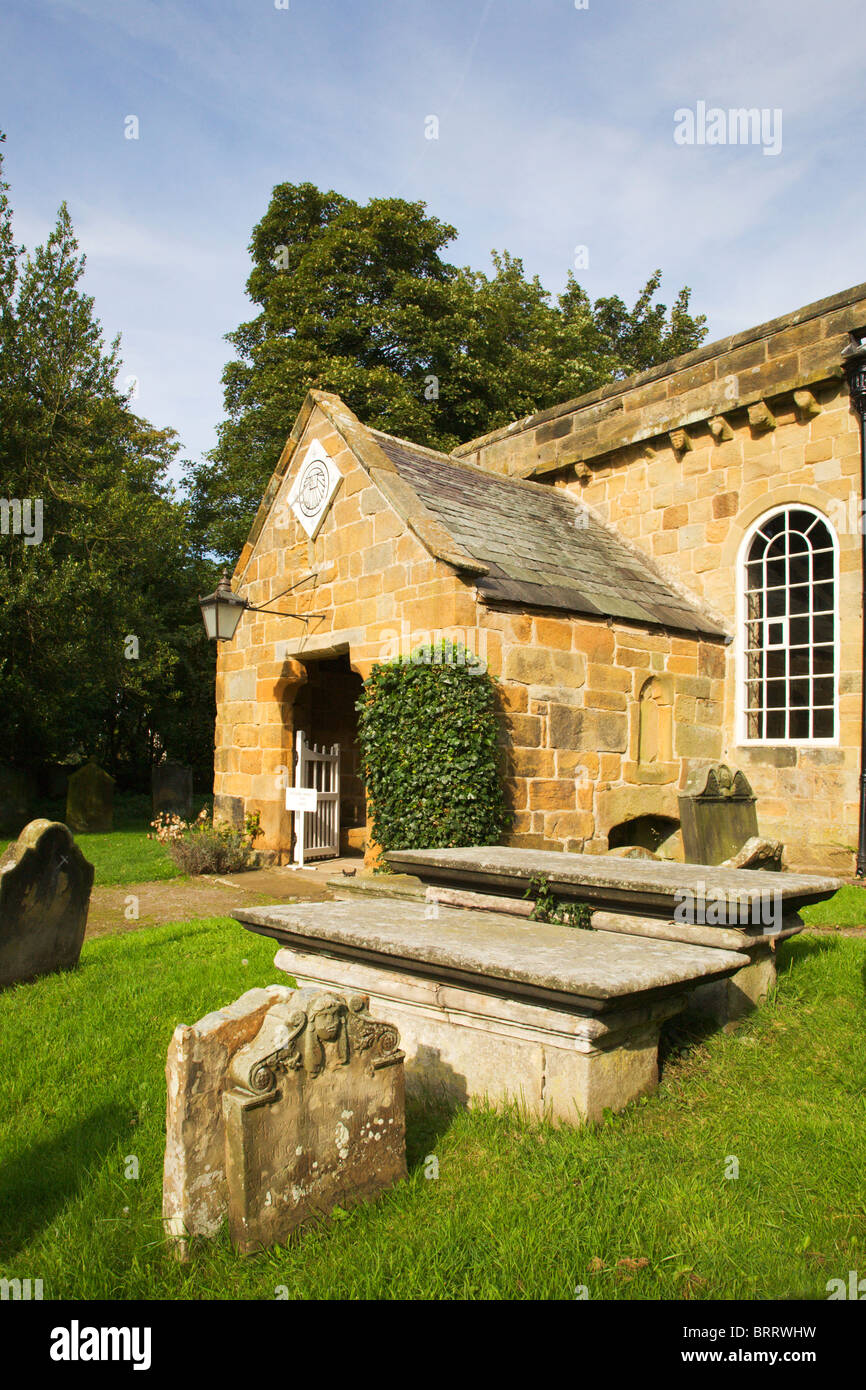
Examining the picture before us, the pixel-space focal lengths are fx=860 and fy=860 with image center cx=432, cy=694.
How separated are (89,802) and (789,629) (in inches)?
501

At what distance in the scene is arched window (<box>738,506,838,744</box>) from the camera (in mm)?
9695

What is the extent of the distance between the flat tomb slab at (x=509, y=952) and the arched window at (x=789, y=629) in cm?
664

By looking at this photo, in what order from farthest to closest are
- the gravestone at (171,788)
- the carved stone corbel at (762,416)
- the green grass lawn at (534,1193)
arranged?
the gravestone at (171,788) → the carved stone corbel at (762,416) → the green grass lawn at (534,1193)

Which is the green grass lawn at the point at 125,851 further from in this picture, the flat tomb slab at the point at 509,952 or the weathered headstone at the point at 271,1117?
the weathered headstone at the point at 271,1117

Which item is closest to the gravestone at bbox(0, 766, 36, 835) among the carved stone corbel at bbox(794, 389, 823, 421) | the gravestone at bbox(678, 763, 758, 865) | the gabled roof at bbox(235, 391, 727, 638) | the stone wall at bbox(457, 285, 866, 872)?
the gabled roof at bbox(235, 391, 727, 638)

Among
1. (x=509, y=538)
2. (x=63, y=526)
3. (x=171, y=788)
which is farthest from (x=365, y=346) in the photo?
(x=509, y=538)

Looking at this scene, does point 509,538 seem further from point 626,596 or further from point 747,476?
point 747,476

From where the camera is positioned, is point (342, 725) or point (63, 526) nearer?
point (342, 725)

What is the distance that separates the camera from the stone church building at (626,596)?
823 centimetres

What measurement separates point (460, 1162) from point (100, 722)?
19160mm

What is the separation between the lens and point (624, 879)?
13.6 ft

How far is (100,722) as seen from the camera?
20312mm

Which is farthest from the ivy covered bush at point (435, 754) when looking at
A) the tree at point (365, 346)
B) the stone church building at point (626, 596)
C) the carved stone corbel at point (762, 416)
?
the tree at point (365, 346)
